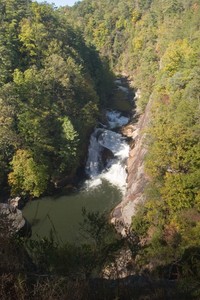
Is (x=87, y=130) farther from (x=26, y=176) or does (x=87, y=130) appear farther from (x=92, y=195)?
(x=26, y=176)

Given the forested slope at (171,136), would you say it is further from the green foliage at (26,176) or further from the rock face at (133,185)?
the green foliage at (26,176)

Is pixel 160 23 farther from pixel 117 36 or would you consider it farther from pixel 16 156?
pixel 16 156

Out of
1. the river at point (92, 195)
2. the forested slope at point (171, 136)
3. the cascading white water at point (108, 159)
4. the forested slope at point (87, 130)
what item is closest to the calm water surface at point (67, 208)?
the river at point (92, 195)

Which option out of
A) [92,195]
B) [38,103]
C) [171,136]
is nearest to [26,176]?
[92,195]

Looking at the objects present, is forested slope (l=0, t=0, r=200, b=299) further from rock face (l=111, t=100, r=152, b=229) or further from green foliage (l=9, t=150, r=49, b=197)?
rock face (l=111, t=100, r=152, b=229)

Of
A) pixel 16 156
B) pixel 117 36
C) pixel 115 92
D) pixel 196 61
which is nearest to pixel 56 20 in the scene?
pixel 115 92

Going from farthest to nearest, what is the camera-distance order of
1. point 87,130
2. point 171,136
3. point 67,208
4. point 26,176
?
point 87,130, point 67,208, point 26,176, point 171,136
